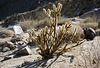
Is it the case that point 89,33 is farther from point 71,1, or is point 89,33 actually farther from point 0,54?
point 71,1

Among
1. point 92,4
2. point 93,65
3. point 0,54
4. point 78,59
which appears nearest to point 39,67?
point 78,59

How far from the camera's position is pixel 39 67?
2.54 metres

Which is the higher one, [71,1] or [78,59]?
[71,1]

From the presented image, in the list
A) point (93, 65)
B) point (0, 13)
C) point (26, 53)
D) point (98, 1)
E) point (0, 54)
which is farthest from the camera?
point (0, 13)

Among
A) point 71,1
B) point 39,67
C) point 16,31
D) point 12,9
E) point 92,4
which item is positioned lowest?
point 39,67

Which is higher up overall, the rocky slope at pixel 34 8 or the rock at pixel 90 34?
the rocky slope at pixel 34 8

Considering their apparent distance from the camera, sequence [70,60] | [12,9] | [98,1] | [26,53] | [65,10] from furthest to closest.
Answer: [12,9] → [65,10] → [98,1] → [26,53] → [70,60]

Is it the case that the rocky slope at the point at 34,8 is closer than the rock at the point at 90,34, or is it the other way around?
the rock at the point at 90,34

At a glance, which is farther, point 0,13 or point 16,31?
point 0,13

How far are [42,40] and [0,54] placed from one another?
9.26ft

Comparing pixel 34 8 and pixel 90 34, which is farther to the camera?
pixel 34 8

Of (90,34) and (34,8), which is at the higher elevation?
(34,8)

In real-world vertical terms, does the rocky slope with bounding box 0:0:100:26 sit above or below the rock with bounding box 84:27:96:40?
above

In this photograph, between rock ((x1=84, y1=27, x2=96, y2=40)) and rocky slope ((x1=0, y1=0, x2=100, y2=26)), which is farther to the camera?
rocky slope ((x1=0, y1=0, x2=100, y2=26))
